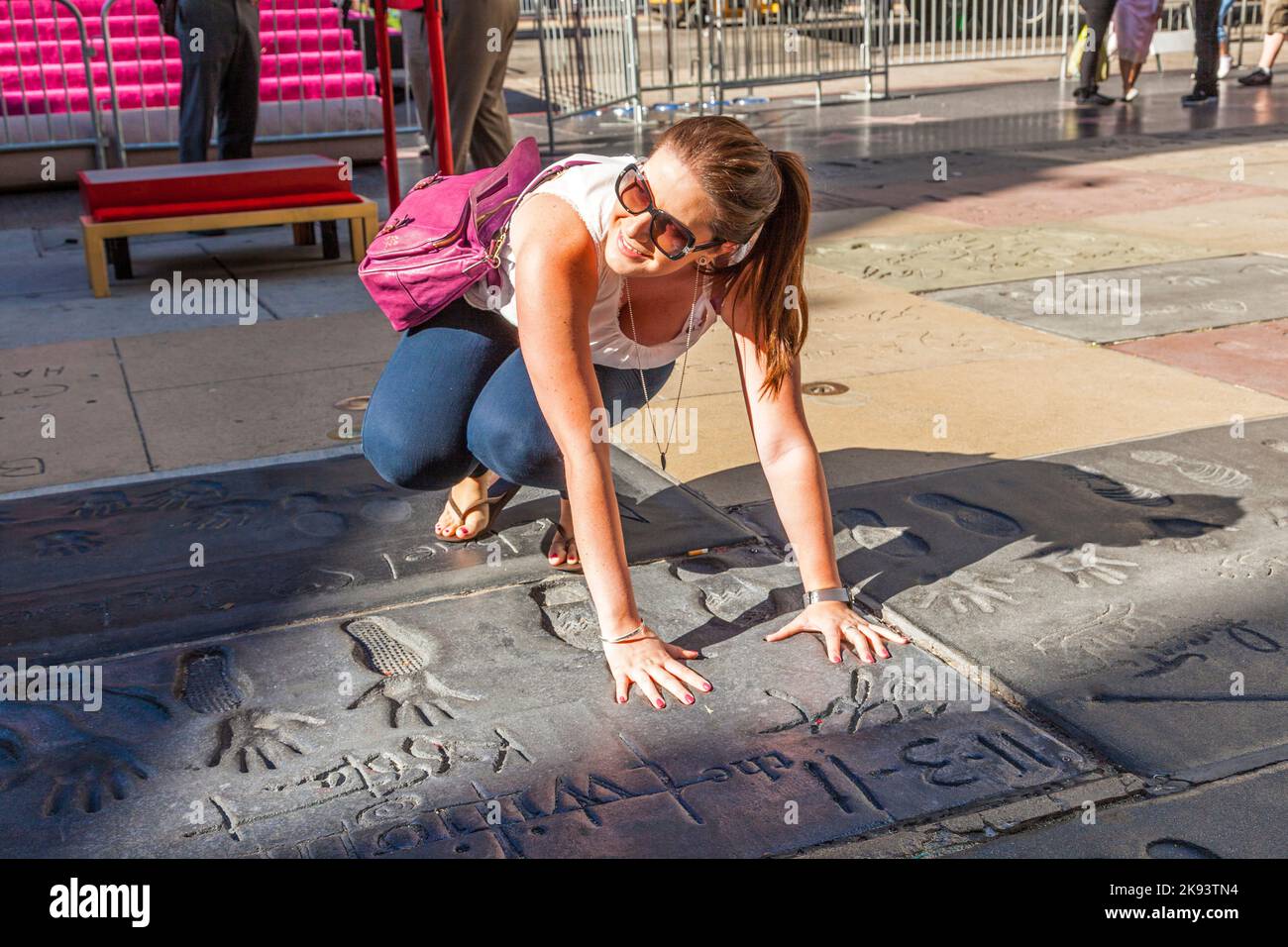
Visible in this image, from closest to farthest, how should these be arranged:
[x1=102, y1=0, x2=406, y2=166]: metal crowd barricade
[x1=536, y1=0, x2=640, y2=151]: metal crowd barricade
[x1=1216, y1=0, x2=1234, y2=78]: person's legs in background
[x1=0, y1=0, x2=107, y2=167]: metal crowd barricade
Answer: [x1=0, y1=0, x2=107, y2=167]: metal crowd barricade
[x1=102, y1=0, x2=406, y2=166]: metal crowd barricade
[x1=536, y1=0, x2=640, y2=151]: metal crowd barricade
[x1=1216, y1=0, x2=1234, y2=78]: person's legs in background

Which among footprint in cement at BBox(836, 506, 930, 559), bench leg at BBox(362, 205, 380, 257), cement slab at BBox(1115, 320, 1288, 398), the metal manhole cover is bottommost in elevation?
footprint in cement at BBox(836, 506, 930, 559)

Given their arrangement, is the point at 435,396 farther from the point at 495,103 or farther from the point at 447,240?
the point at 495,103

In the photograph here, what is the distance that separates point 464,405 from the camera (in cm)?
325

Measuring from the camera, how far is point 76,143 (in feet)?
33.2

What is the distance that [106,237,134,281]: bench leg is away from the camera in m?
6.68

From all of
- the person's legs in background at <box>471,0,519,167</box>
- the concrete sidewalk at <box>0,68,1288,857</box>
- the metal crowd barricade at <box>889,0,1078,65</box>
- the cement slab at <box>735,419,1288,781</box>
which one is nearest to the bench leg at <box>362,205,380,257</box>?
the person's legs in background at <box>471,0,519,167</box>

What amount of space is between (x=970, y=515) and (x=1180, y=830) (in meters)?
1.41

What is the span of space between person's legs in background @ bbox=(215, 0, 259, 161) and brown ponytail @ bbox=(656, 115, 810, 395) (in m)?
5.48

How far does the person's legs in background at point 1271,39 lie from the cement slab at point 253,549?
456 inches

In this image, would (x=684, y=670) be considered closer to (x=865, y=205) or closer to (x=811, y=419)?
Result: (x=811, y=419)

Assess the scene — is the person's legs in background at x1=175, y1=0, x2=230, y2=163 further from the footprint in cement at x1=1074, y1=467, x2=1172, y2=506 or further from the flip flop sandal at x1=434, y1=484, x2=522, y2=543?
the footprint in cement at x1=1074, y1=467, x2=1172, y2=506

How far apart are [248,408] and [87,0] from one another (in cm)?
940

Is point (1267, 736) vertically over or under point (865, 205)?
under
